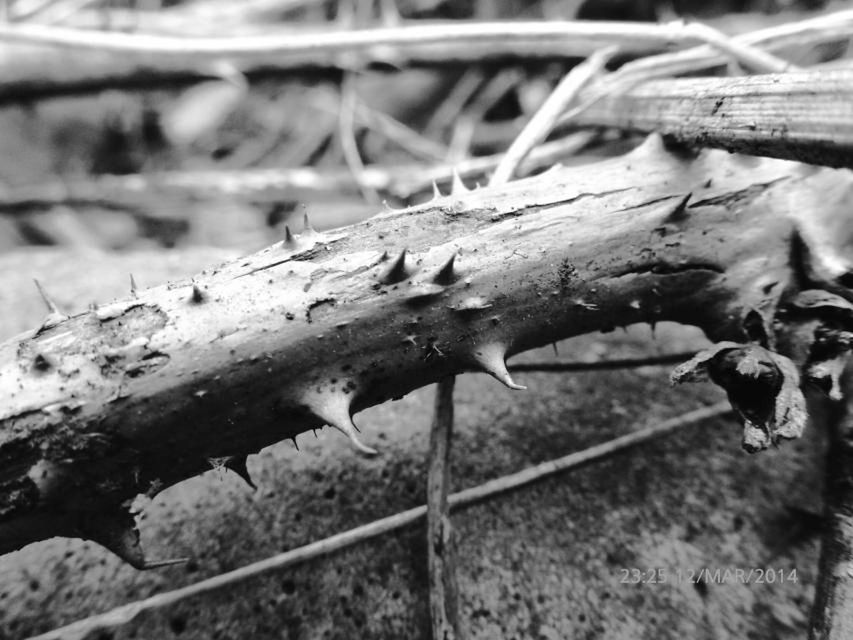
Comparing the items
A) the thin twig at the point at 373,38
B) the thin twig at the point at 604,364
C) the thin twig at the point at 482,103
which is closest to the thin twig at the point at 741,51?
the thin twig at the point at 373,38

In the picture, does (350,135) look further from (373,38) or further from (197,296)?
(197,296)

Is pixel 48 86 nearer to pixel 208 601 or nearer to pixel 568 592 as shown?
pixel 208 601

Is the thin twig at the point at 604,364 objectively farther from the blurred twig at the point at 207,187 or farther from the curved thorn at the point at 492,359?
the blurred twig at the point at 207,187

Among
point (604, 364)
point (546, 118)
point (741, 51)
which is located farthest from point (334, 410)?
point (741, 51)

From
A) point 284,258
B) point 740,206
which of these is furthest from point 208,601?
point 740,206

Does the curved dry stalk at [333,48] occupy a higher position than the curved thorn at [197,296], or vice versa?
the curved dry stalk at [333,48]

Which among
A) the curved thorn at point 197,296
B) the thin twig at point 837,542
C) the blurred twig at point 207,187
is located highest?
the curved thorn at point 197,296
